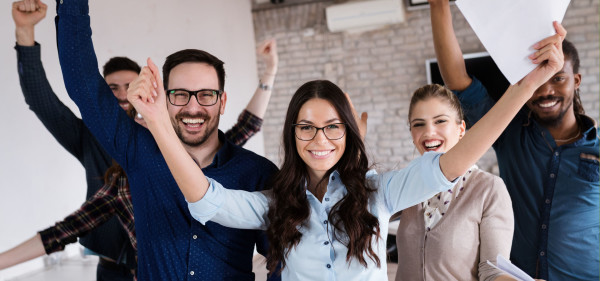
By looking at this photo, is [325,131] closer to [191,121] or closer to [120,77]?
[191,121]

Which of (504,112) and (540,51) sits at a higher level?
(540,51)

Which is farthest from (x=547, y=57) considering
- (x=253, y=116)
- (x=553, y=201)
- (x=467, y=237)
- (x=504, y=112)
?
(x=253, y=116)

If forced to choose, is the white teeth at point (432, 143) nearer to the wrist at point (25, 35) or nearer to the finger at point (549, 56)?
the finger at point (549, 56)

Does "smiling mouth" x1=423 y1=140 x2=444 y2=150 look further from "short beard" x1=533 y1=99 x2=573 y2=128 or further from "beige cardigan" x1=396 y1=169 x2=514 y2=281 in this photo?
"short beard" x1=533 y1=99 x2=573 y2=128

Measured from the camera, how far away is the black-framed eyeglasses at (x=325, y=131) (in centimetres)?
138

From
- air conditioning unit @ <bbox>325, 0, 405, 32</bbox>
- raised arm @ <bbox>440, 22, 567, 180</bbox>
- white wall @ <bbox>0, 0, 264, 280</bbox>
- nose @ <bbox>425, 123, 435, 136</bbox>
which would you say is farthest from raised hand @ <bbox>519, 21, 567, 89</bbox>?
air conditioning unit @ <bbox>325, 0, 405, 32</bbox>

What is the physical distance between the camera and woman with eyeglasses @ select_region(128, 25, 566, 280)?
1.14m

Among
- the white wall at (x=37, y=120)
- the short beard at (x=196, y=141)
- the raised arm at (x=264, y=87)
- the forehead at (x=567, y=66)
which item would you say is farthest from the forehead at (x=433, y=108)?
the white wall at (x=37, y=120)

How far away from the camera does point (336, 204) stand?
1364mm

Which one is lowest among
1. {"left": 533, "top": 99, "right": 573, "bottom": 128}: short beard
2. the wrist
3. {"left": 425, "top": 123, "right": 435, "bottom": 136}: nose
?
{"left": 533, "top": 99, "right": 573, "bottom": 128}: short beard

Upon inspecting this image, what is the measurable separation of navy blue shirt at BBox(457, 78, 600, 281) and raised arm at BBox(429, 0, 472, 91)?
5cm

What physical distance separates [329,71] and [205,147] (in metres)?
4.66

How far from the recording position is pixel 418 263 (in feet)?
4.91

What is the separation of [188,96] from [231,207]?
0.44 m
